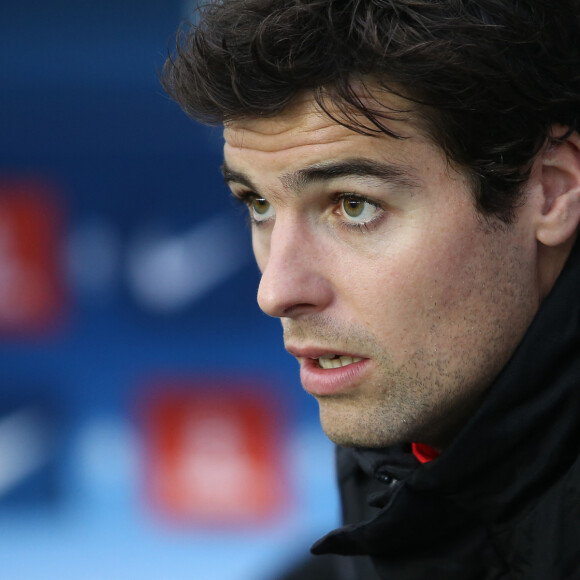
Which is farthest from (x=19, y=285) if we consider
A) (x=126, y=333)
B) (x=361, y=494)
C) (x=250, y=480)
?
(x=361, y=494)

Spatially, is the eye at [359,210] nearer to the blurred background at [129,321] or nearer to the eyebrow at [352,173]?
the eyebrow at [352,173]

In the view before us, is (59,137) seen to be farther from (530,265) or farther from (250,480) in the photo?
(530,265)

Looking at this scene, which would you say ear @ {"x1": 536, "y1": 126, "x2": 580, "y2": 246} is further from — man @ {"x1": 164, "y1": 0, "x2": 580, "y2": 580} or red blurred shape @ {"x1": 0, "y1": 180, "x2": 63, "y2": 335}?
red blurred shape @ {"x1": 0, "y1": 180, "x2": 63, "y2": 335}

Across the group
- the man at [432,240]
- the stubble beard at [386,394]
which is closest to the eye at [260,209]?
the man at [432,240]

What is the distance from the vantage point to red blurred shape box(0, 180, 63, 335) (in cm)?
320

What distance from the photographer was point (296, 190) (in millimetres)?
1402

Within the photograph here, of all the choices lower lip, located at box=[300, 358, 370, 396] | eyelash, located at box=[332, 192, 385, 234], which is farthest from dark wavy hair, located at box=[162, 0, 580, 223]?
lower lip, located at box=[300, 358, 370, 396]

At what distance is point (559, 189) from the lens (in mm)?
1414

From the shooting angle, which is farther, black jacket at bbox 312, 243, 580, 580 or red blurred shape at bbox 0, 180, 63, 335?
red blurred shape at bbox 0, 180, 63, 335

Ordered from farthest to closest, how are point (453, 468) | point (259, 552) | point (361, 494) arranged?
point (259, 552) < point (361, 494) < point (453, 468)

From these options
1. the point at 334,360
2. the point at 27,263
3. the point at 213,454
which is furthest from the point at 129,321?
the point at 334,360

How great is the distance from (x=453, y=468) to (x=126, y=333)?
6.87 ft

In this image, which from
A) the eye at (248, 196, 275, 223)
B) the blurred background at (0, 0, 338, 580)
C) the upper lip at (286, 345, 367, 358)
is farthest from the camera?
the blurred background at (0, 0, 338, 580)

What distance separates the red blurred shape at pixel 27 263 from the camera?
3203 millimetres
